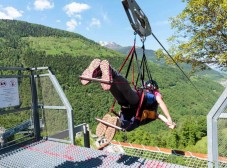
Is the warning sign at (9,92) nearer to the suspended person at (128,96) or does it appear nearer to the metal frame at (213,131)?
the suspended person at (128,96)

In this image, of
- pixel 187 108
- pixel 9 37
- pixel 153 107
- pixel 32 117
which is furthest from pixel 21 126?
pixel 9 37

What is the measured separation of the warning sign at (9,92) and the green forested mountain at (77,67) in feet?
157

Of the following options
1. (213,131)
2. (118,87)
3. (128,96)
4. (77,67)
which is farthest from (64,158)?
(77,67)

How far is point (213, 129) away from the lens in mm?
3230

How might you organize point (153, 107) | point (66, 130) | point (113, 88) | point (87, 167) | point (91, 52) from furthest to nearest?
point (91, 52)
point (66, 130)
point (153, 107)
point (87, 167)
point (113, 88)

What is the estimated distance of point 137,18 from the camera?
3838 millimetres

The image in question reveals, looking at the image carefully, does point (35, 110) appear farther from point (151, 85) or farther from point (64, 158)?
point (151, 85)

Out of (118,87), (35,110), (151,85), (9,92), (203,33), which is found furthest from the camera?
(203,33)

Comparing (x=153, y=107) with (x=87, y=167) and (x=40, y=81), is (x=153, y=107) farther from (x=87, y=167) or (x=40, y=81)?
(x=40, y=81)

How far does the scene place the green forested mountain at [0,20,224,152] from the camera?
74.8 m

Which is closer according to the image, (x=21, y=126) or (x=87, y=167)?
(x=87, y=167)

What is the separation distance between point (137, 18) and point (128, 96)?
1.15m

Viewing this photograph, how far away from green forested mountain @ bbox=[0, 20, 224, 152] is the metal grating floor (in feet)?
158

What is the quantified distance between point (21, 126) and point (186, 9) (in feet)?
32.9
